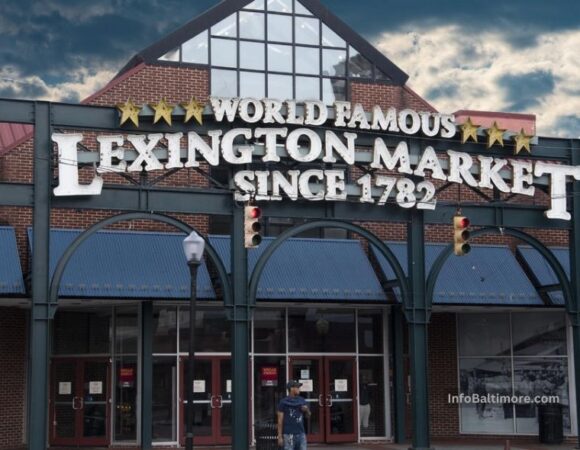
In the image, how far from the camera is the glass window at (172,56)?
97.2ft

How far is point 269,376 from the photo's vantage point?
29.2 m

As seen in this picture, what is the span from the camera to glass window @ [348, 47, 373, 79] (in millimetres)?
31500

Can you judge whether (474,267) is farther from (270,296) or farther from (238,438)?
(238,438)

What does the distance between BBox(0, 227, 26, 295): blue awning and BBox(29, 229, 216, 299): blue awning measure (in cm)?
68

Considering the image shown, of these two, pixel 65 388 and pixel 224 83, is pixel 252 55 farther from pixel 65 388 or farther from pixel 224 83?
pixel 65 388

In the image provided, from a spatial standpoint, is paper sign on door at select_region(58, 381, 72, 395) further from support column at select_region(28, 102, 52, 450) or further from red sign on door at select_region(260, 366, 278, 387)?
support column at select_region(28, 102, 52, 450)

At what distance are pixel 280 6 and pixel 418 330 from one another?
1125 cm

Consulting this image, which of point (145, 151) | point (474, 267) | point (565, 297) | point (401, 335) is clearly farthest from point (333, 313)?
point (145, 151)

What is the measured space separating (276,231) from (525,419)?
9.27 meters

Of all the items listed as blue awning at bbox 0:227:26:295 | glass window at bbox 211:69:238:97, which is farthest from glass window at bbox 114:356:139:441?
glass window at bbox 211:69:238:97

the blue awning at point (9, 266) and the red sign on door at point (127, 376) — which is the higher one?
the blue awning at point (9, 266)

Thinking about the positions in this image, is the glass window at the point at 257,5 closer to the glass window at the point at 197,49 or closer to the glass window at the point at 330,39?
the glass window at the point at 197,49

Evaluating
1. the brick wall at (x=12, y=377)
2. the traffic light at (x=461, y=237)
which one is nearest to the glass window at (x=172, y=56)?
the brick wall at (x=12, y=377)

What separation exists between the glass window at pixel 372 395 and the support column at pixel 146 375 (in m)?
6.29
